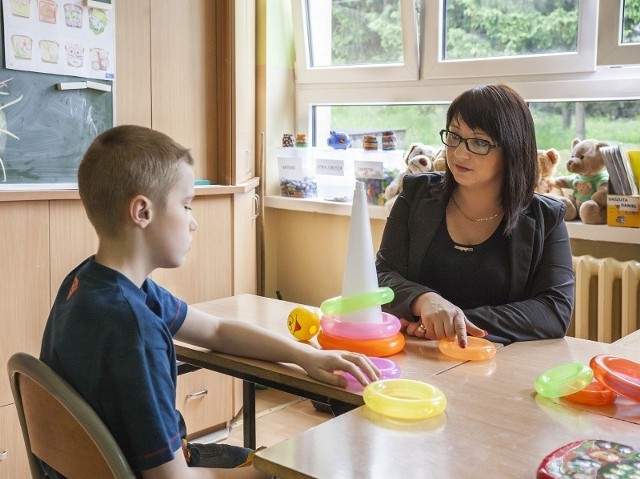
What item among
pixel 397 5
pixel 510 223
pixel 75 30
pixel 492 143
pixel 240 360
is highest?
pixel 397 5

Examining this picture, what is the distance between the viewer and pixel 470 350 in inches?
62.2

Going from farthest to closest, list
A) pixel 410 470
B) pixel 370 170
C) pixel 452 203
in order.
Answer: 1. pixel 370 170
2. pixel 452 203
3. pixel 410 470

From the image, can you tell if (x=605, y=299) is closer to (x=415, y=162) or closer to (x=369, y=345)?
(x=415, y=162)

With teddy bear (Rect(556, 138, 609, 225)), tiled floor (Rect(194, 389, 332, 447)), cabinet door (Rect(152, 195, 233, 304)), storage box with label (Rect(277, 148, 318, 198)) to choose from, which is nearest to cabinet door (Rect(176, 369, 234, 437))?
tiled floor (Rect(194, 389, 332, 447))

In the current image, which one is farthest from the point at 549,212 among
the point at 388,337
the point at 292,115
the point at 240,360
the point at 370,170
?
the point at 292,115

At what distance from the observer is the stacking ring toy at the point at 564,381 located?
131 centimetres

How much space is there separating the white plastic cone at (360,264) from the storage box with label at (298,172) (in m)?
1.89

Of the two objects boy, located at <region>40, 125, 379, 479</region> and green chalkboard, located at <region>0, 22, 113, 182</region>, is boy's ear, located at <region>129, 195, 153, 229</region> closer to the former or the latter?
boy, located at <region>40, 125, 379, 479</region>

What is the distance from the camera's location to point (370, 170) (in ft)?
10.6

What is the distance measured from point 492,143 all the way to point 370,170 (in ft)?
4.27

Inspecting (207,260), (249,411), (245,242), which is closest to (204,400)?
(207,260)

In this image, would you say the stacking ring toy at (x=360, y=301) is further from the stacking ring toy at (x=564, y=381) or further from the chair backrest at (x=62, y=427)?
the chair backrest at (x=62, y=427)

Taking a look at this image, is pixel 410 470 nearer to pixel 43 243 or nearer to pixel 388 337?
pixel 388 337

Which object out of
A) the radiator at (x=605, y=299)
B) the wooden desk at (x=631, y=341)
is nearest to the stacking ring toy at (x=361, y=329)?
the wooden desk at (x=631, y=341)
